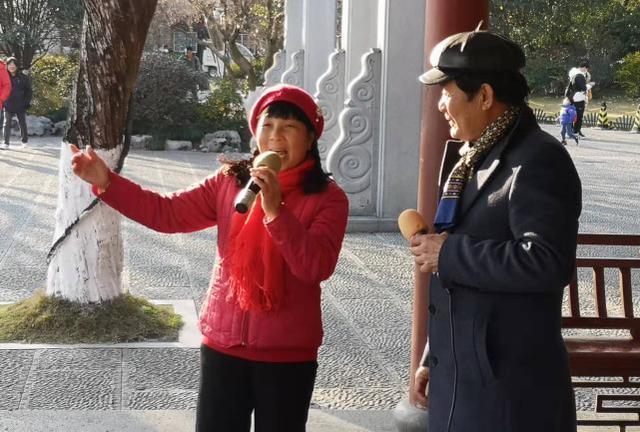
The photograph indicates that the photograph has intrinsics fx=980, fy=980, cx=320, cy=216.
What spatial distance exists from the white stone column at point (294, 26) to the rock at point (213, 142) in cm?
226

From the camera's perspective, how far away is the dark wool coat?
2.42 m

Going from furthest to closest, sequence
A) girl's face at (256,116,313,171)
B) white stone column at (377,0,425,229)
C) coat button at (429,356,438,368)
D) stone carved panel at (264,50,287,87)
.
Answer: stone carved panel at (264,50,287,87) → white stone column at (377,0,425,229) → girl's face at (256,116,313,171) → coat button at (429,356,438,368)

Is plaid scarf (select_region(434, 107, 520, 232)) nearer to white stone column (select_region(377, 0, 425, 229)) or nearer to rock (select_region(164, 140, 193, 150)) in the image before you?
white stone column (select_region(377, 0, 425, 229))

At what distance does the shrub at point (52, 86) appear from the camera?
23594 millimetres

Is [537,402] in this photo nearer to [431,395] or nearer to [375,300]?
[431,395]

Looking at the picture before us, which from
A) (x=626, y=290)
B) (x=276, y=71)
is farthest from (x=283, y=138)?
(x=276, y=71)

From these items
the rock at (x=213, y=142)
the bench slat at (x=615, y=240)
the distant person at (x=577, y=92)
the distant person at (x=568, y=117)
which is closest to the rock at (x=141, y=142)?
the rock at (x=213, y=142)

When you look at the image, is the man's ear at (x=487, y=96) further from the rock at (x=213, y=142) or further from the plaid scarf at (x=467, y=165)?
the rock at (x=213, y=142)

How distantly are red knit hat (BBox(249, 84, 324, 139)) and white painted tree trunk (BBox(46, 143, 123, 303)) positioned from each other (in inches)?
128

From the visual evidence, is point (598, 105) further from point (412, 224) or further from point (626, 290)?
point (412, 224)

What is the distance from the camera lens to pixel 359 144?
10805mm

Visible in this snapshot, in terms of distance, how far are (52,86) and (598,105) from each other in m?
23.6

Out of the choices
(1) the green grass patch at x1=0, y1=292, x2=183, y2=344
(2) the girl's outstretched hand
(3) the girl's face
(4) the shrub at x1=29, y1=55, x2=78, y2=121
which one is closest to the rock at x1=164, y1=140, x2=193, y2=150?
(4) the shrub at x1=29, y1=55, x2=78, y2=121

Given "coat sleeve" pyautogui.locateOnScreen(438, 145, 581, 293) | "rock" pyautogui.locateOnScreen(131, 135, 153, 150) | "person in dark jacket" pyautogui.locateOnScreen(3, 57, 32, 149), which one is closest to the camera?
"coat sleeve" pyautogui.locateOnScreen(438, 145, 581, 293)
